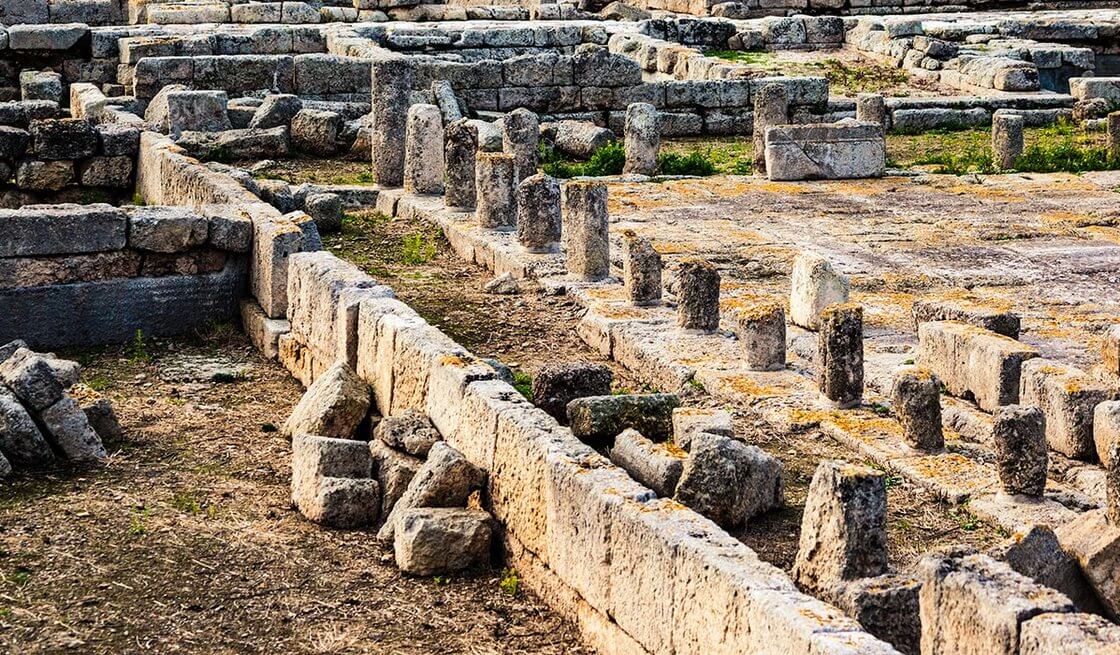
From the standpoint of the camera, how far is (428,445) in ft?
27.7

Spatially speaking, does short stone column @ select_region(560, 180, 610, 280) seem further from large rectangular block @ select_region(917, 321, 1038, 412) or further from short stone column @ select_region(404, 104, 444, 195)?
short stone column @ select_region(404, 104, 444, 195)

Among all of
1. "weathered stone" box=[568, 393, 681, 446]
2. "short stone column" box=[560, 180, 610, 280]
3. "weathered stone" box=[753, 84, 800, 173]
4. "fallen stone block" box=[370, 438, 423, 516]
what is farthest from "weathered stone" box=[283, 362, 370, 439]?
"weathered stone" box=[753, 84, 800, 173]

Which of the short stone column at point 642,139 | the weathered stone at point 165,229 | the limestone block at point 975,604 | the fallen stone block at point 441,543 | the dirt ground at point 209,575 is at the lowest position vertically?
the dirt ground at point 209,575

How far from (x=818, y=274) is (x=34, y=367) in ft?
15.7

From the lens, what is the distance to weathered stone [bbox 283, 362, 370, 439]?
9148 millimetres

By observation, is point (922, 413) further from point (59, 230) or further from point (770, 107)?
point (770, 107)

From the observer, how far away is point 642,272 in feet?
38.5

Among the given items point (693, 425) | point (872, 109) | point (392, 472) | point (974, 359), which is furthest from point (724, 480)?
point (872, 109)

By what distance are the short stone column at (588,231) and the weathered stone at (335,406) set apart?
346cm

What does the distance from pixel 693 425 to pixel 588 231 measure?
14.8ft

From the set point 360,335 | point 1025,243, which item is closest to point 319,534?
point 360,335

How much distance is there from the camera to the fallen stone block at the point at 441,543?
295 inches

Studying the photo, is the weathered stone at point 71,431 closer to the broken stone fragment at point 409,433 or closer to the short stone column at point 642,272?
the broken stone fragment at point 409,433

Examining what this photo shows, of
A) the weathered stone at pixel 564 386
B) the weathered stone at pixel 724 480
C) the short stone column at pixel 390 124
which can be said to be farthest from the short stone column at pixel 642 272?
the short stone column at pixel 390 124
